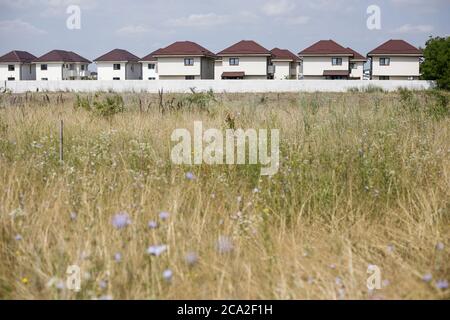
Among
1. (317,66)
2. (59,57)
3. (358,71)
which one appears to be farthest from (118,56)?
(358,71)

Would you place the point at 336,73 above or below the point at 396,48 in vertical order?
below

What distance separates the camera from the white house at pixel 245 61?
46.2 metres

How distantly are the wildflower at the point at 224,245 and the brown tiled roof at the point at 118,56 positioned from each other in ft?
184

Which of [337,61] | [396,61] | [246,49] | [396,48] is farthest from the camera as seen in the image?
[396,48]

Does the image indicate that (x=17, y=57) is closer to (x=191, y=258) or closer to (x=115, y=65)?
(x=115, y=65)

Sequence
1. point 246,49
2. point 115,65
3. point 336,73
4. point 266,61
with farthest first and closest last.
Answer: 1. point 115,65
2. point 246,49
3. point 266,61
4. point 336,73

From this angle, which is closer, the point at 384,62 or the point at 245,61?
the point at 245,61

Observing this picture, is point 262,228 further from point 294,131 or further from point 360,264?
point 294,131

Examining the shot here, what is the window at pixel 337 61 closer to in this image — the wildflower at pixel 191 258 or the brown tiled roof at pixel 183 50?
the brown tiled roof at pixel 183 50

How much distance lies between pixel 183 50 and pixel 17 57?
83.3 ft

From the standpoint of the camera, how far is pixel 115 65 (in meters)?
57.0

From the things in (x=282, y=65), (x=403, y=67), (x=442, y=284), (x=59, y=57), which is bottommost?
(x=442, y=284)

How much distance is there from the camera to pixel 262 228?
3.01 meters

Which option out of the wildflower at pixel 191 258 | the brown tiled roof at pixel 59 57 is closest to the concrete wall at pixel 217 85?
the brown tiled roof at pixel 59 57
